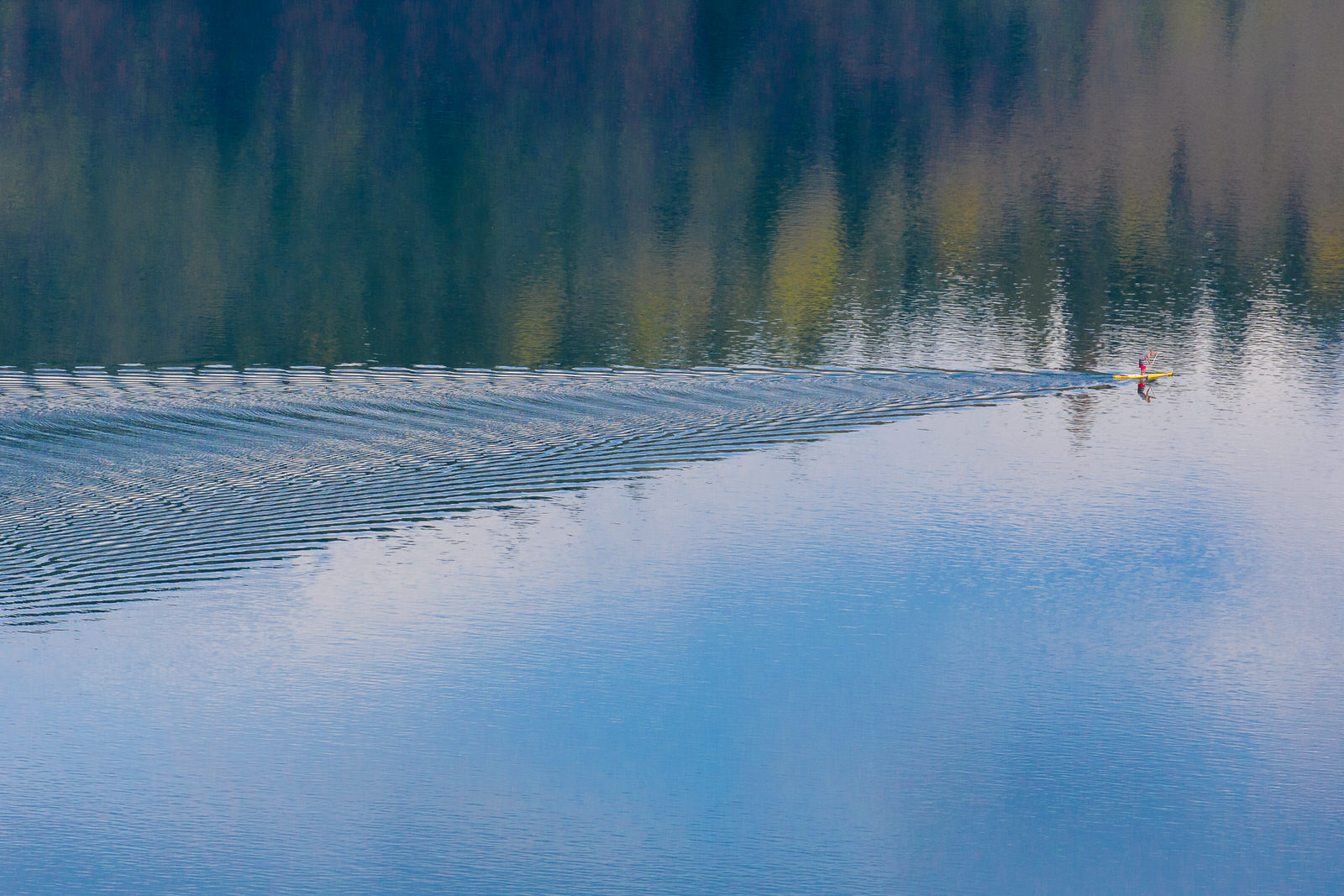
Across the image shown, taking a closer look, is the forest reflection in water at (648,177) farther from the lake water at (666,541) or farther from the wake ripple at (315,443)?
the wake ripple at (315,443)

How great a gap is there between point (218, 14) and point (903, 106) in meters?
29.2

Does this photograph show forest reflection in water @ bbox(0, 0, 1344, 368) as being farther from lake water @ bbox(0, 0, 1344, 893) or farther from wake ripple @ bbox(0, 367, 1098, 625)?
wake ripple @ bbox(0, 367, 1098, 625)

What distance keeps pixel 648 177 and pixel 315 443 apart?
2628cm

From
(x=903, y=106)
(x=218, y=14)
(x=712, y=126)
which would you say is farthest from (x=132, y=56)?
(x=903, y=106)

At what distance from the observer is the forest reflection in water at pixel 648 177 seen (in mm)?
28484

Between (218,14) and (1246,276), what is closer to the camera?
(1246,276)

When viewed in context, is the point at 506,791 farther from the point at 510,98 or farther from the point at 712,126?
the point at 510,98

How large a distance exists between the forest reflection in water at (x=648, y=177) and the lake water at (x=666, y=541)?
0.28 m

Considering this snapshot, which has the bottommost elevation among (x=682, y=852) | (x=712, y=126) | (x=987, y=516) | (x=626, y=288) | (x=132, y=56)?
(x=682, y=852)

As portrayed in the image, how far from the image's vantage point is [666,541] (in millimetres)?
17562

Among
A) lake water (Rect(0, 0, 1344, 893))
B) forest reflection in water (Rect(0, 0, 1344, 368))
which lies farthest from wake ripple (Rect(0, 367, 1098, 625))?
forest reflection in water (Rect(0, 0, 1344, 368))

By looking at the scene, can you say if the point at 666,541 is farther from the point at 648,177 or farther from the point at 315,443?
the point at 648,177

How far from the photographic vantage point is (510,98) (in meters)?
54.2

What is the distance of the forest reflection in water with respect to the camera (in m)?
28.5
